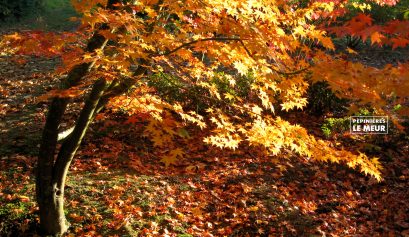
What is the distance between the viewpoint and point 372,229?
5828mm

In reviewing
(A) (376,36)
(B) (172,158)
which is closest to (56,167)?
(B) (172,158)

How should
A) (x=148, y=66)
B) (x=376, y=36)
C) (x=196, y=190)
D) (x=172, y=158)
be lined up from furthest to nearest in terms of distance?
(x=196, y=190) < (x=172, y=158) < (x=148, y=66) < (x=376, y=36)

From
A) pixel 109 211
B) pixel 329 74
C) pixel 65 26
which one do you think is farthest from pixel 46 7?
pixel 329 74

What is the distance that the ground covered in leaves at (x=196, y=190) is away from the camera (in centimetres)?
519

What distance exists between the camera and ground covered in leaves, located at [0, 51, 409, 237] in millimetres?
5191

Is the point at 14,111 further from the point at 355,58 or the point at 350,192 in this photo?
the point at 355,58

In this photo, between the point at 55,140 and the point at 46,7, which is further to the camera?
the point at 46,7

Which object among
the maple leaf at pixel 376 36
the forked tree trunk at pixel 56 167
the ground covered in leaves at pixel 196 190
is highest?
the maple leaf at pixel 376 36

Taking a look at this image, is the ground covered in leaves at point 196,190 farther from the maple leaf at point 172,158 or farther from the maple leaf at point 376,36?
the maple leaf at point 376,36

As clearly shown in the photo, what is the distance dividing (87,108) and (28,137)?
394 cm

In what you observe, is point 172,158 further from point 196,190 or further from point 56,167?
point 196,190

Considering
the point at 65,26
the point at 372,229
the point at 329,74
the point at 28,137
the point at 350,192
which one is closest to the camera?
the point at 329,74

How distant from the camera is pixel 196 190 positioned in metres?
6.19

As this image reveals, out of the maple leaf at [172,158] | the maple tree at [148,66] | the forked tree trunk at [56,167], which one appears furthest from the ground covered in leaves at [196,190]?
the maple leaf at [172,158]
